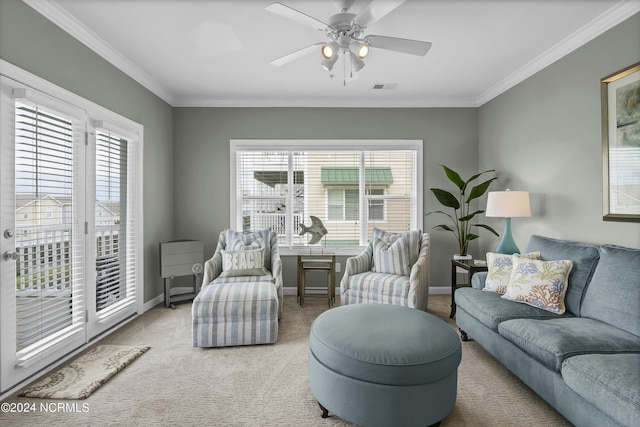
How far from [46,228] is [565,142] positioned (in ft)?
14.3

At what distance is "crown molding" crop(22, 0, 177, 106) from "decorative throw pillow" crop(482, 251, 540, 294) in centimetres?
396

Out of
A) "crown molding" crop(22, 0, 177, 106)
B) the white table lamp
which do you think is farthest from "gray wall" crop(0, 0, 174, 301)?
the white table lamp

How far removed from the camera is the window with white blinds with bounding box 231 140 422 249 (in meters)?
4.56

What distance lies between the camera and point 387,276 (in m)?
3.60

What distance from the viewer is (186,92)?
4.20 m

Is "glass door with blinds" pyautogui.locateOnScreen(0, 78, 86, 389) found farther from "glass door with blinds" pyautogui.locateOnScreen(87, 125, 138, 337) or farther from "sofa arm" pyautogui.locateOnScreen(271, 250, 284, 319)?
"sofa arm" pyautogui.locateOnScreen(271, 250, 284, 319)

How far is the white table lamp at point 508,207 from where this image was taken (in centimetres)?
312

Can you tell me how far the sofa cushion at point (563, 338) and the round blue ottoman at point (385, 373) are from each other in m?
0.46

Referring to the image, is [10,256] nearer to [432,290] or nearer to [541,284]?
[541,284]

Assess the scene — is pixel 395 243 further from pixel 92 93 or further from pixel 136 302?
→ pixel 92 93

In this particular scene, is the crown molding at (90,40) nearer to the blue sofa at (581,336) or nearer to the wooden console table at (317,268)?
the wooden console table at (317,268)

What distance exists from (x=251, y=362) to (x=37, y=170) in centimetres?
209

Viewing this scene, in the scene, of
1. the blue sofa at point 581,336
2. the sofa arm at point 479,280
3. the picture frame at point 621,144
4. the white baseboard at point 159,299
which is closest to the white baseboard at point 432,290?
the white baseboard at point 159,299

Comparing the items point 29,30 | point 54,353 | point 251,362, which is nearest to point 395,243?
point 251,362
